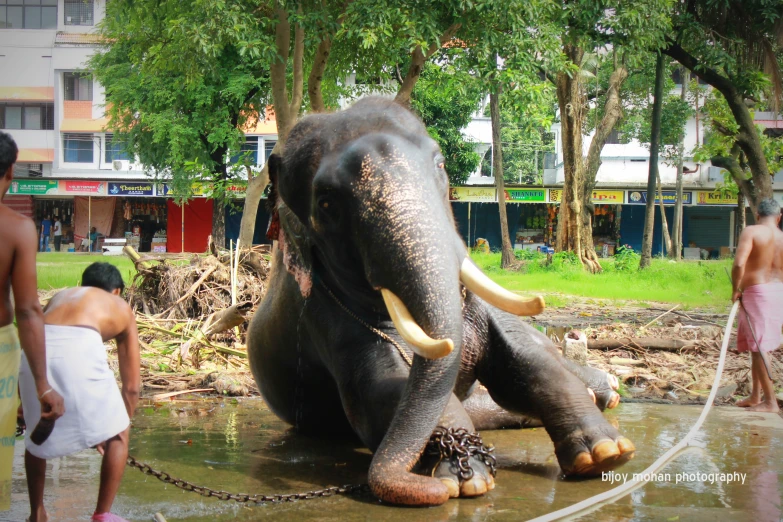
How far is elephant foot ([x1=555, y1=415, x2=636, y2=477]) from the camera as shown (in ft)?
13.7

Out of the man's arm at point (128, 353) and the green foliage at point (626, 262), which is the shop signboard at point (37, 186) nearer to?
the green foliage at point (626, 262)

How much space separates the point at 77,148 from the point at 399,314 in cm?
3862

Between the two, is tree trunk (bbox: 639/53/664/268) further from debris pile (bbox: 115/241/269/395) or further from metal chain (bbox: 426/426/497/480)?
metal chain (bbox: 426/426/497/480)

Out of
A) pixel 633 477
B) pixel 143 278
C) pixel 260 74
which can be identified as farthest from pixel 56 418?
pixel 260 74

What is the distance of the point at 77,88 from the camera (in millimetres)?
37781

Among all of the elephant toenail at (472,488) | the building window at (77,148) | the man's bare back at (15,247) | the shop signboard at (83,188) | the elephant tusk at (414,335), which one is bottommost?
the elephant toenail at (472,488)

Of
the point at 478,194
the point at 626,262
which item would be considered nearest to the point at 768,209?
the point at 626,262

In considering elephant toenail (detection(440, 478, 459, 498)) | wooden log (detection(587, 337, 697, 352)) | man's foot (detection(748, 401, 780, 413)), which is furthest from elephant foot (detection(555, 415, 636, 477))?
wooden log (detection(587, 337, 697, 352))

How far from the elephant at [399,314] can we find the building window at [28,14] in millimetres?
29217

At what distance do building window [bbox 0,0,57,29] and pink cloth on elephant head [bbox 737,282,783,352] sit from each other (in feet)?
94.8

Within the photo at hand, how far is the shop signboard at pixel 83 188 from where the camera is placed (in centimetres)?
3772

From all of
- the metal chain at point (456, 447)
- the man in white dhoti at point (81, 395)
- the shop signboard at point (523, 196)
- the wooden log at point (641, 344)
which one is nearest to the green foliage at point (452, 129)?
the shop signboard at point (523, 196)

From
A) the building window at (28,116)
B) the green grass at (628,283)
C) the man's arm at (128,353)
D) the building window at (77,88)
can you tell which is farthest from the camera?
the building window at (28,116)

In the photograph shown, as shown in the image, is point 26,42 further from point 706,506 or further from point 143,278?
point 706,506
